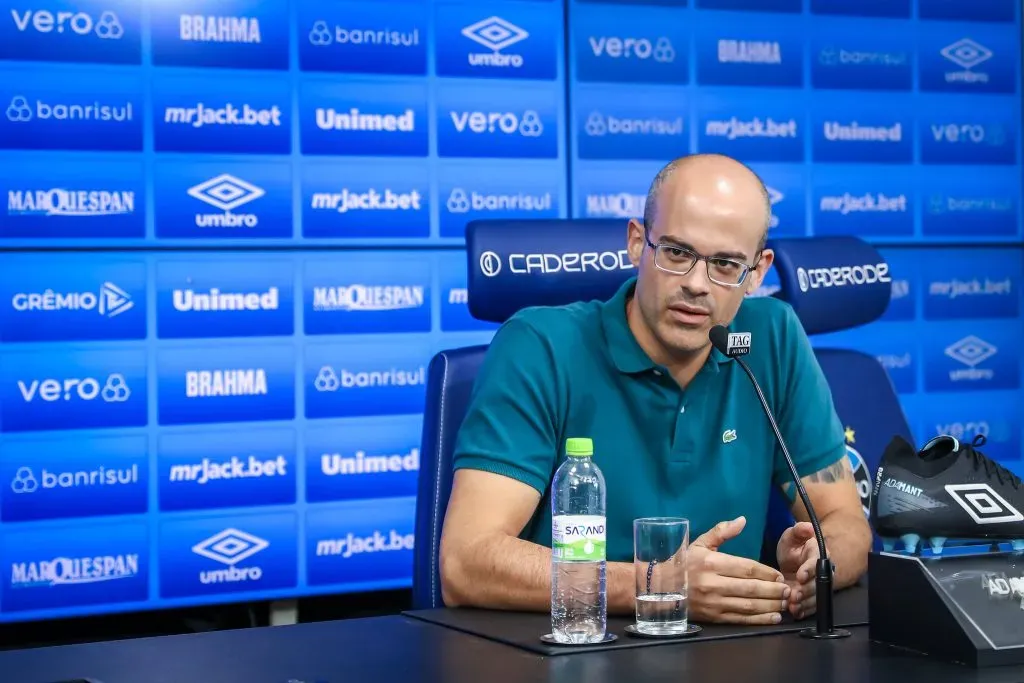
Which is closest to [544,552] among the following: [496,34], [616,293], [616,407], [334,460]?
[616,407]

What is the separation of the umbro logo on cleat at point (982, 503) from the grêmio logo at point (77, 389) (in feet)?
8.15

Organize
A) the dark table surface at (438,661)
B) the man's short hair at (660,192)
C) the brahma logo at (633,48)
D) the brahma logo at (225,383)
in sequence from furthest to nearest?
the brahma logo at (633,48)
the brahma logo at (225,383)
the man's short hair at (660,192)
the dark table surface at (438,661)

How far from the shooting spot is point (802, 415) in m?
2.13

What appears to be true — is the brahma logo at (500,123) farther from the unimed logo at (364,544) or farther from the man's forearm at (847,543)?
the man's forearm at (847,543)

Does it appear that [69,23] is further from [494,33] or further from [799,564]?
[799,564]

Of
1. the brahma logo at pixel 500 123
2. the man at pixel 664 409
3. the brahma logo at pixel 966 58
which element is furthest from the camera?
the brahma logo at pixel 966 58

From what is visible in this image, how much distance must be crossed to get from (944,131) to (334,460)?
2.20 meters

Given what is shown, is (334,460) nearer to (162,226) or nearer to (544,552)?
(162,226)

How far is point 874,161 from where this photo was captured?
414cm

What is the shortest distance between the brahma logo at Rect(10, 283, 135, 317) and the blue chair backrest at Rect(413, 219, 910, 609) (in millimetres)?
1554

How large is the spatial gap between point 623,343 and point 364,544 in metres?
1.81

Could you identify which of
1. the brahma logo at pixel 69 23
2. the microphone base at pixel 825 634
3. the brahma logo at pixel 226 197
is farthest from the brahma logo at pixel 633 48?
the microphone base at pixel 825 634

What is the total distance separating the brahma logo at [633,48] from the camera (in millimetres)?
3867

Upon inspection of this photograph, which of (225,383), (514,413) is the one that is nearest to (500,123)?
(225,383)
